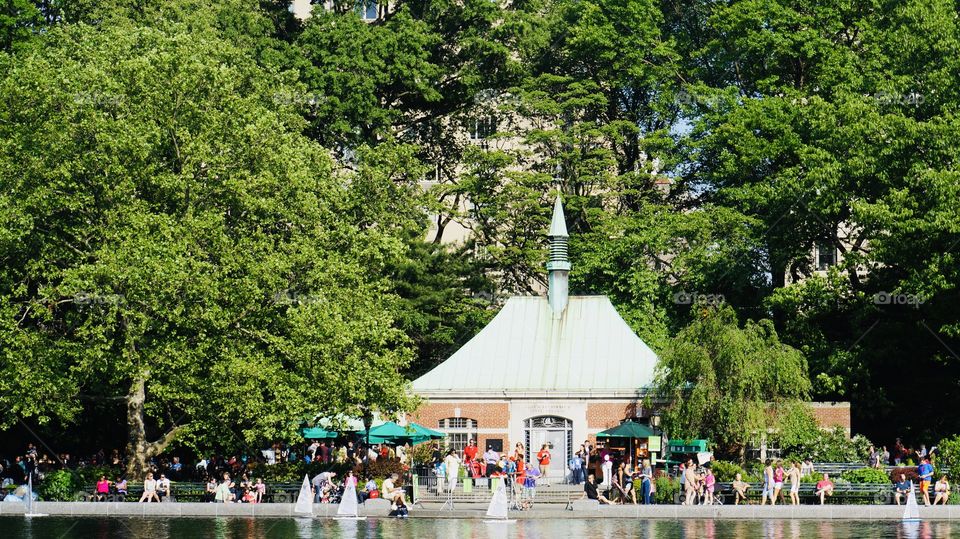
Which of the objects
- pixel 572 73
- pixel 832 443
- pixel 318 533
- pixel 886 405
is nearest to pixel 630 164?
pixel 572 73

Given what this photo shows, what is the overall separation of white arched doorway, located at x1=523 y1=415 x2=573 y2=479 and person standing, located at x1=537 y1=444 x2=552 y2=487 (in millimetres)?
1139

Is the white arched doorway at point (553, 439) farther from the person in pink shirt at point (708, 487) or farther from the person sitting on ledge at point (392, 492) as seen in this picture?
the person sitting on ledge at point (392, 492)

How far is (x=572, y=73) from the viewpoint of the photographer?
71562mm

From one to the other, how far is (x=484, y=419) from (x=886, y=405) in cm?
1578

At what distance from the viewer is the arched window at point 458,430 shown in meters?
54.6

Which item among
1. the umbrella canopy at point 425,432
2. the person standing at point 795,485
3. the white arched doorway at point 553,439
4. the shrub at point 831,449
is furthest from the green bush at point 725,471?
the umbrella canopy at point 425,432

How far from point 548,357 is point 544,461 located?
19.1 ft

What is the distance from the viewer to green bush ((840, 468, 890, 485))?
44656 millimetres

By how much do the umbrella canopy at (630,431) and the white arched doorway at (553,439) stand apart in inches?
96.3

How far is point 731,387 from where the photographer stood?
162ft

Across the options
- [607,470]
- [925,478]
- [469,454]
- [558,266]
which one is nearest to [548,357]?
[558,266]

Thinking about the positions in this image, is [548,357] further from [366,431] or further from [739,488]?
[739,488]

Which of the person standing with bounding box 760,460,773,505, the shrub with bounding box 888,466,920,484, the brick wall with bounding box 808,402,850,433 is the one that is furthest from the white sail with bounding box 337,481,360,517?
the brick wall with bounding box 808,402,850,433

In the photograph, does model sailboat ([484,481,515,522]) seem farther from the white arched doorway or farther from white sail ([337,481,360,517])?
the white arched doorway
